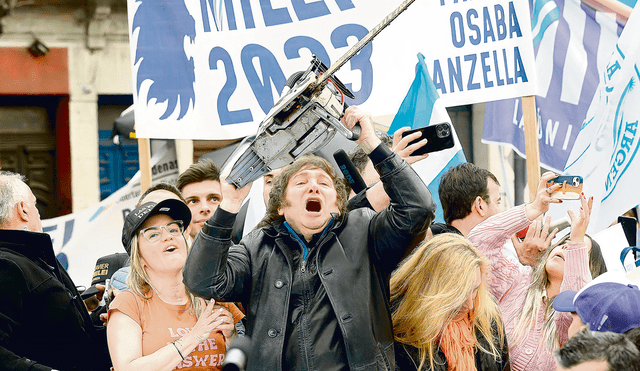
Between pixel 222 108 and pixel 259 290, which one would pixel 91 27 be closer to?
pixel 222 108

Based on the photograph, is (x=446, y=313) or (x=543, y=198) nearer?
(x=446, y=313)

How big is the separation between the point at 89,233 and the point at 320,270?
145 inches

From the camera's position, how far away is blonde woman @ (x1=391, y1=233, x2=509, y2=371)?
9.32 ft

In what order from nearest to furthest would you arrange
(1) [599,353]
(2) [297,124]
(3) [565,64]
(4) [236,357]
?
(4) [236,357], (1) [599,353], (2) [297,124], (3) [565,64]

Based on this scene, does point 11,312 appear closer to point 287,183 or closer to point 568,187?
point 287,183

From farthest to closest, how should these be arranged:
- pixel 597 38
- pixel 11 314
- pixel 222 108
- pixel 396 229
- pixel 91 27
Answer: pixel 91 27 < pixel 597 38 < pixel 222 108 < pixel 11 314 < pixel 396 229

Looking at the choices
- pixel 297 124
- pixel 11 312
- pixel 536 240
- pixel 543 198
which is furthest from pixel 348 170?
pixel 11 312

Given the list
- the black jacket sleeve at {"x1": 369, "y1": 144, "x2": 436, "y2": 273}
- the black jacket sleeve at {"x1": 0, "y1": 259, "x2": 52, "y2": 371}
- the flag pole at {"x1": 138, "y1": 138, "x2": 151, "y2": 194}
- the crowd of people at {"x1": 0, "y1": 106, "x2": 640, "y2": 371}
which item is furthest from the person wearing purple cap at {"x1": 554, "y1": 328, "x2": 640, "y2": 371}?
the flag pole at {"x1": 138, "y1": 138, "x2": 151, "y2": 194}

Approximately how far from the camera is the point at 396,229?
2594 mm

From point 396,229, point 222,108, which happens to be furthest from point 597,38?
point 396,229

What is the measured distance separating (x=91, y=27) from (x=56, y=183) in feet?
6.78

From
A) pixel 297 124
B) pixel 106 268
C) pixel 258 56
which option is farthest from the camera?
pixel 258 56

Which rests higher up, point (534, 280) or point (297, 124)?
point (297, 124)

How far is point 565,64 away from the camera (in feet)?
18.3
